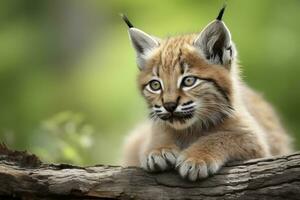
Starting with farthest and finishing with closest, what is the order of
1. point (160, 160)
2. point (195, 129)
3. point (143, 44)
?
1. point (143, 44)
2. point (195, 129)
3. point (160, 160)

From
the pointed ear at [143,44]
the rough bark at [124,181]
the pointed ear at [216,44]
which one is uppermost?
the pointed ear at [143,44]

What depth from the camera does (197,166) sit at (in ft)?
26.6

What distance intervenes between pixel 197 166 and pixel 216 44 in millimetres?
1368

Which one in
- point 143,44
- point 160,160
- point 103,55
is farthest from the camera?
point 103,55

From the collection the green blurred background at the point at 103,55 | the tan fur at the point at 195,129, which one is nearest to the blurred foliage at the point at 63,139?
the tan fur at the point at 195,129

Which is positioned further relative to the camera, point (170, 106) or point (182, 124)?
point (182, 124)

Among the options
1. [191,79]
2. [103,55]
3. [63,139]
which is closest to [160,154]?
[191,79]

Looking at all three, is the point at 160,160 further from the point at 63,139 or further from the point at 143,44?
the point at 63,139

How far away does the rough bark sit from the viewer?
777cm

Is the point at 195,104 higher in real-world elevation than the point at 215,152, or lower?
higher

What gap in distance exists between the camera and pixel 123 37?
20.3m

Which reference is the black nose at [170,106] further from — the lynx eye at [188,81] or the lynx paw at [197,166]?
the lynx paw at [197,166]

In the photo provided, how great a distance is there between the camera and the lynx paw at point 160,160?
8227mm

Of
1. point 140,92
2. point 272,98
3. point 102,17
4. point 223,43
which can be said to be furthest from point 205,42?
point 102,17
